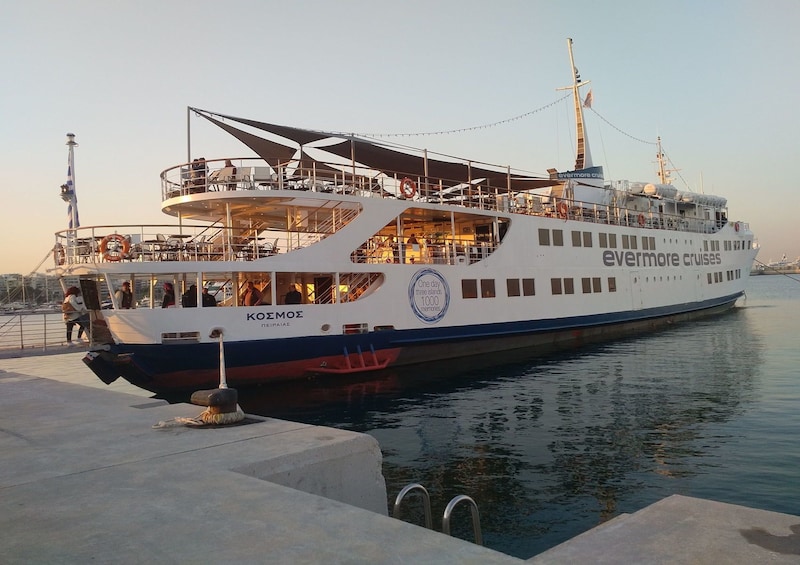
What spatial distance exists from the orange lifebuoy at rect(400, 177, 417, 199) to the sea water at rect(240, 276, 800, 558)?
6294 mm

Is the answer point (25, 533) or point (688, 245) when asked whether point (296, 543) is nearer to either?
point (25, 533)

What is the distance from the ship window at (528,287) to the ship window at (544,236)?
6.89ft

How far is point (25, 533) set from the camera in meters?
3.76

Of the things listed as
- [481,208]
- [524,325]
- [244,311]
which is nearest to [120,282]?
[244,311]

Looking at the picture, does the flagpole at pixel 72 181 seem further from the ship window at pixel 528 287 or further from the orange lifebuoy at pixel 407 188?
the ship window at pixel 528 287

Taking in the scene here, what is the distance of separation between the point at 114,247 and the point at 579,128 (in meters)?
29.5

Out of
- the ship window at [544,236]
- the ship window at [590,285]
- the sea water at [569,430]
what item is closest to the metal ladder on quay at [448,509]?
the sea water at [569,430]

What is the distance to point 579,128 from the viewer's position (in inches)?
1446

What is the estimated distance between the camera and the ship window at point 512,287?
2331cm

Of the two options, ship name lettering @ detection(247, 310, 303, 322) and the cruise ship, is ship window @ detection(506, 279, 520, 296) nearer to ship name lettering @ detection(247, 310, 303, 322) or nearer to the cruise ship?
the cruise ship

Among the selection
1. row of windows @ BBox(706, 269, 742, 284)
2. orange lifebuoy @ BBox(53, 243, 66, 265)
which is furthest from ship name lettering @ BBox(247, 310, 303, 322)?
row of windows @ BBox(706, 269, 742, 284)

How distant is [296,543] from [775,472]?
846cm

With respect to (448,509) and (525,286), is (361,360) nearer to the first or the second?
(525,286)

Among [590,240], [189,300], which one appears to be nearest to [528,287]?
[590,240]
